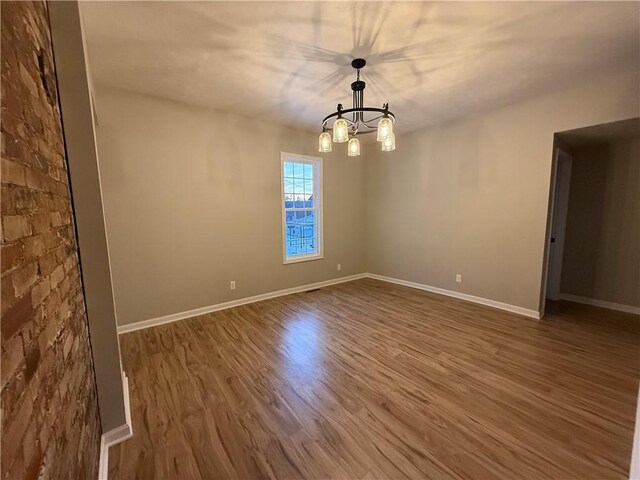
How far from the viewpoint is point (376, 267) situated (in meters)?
5.29

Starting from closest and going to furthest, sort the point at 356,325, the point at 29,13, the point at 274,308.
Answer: the point at 29,13, the point at 356,325, the point at 274,308

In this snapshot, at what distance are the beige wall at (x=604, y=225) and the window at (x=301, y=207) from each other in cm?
375

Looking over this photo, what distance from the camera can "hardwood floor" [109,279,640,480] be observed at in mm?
1463

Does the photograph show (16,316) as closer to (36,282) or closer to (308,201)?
(36,282)

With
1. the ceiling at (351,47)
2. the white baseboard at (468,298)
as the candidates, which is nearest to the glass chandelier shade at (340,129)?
the ceiling at (351,47)

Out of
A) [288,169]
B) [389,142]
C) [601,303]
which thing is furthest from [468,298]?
[288,169]

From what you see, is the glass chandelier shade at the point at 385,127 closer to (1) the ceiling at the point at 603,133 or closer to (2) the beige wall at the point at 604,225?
(1) the ceiling at the point at 603,133

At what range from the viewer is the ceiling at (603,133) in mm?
2779

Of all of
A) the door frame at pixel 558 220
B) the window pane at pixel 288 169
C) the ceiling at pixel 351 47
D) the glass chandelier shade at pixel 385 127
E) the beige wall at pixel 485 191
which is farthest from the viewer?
the window pane at pixel 288 169

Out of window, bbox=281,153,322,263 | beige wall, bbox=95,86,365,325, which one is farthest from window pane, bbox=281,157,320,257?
beige wall, bbox=95,86,365,325

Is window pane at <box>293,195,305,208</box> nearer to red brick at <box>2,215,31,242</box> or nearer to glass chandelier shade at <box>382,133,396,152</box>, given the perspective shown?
glass chandelier shade at <box>382,133,396,152</box>

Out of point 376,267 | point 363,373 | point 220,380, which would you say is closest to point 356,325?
point 363,373

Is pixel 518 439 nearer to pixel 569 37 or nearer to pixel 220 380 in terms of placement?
Answer: pixel 220 380

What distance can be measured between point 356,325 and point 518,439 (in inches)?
69.1
